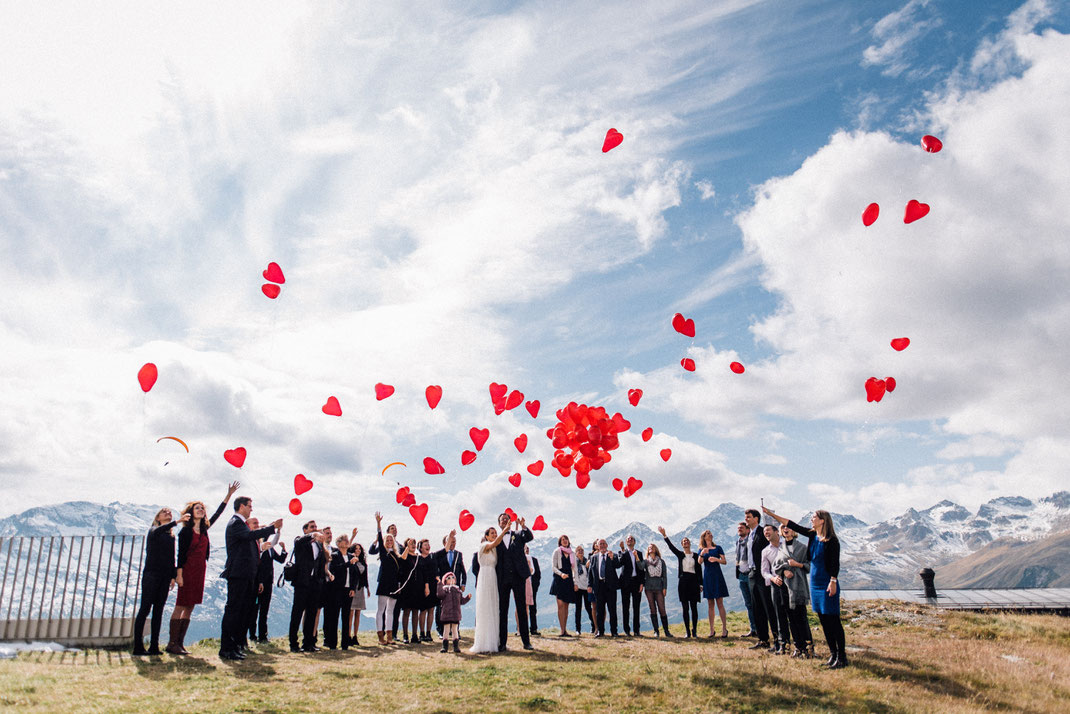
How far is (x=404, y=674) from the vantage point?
10062 millimetres

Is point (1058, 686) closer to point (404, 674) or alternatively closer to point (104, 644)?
point (404, 674)

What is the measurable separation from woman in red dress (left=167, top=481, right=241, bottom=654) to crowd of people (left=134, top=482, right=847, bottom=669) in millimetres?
22

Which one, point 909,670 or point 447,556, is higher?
point 447,556

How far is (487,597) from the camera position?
43.3ft

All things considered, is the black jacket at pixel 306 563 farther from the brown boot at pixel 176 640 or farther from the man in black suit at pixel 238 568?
the brown boot at pixel 176 640

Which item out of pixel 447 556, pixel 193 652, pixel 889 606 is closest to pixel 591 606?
pixel 447 556

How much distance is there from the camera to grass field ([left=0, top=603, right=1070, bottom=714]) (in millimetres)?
8117

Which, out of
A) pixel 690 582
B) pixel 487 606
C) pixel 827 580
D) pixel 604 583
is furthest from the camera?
pixel 604 583

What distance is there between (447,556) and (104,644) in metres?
7.42

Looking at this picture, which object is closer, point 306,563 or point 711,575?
point 306,563

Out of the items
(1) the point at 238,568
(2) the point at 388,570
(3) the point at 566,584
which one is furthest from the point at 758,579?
(1) the point at 238,568

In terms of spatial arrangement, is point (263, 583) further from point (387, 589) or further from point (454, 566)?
point (454, 566)

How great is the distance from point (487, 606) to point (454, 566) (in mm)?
3314

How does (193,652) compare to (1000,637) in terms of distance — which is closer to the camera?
(193,652)
